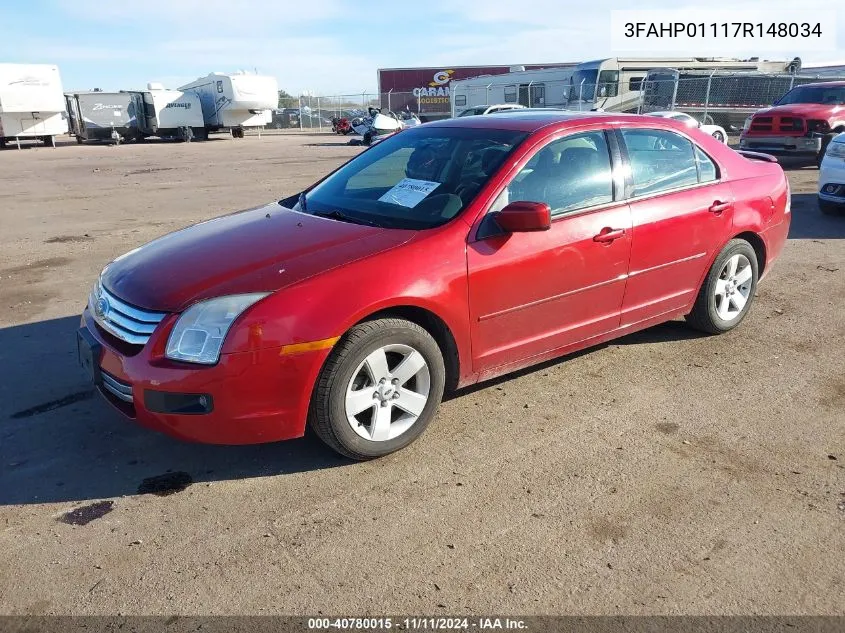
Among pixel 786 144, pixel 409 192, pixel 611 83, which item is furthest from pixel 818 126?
pixel 409 192

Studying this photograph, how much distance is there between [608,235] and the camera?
163 inches

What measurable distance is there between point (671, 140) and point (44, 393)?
434 centimetres

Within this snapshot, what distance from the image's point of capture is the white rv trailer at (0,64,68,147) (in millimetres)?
31359

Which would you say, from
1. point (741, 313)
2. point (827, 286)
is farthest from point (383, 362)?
point (827, 286)

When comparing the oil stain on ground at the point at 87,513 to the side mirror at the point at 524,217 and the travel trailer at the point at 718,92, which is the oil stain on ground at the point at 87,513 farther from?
the travel trailer at the point at 718,92

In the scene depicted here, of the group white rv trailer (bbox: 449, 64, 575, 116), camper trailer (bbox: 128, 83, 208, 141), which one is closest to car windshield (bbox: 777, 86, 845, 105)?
white rv trailer (bbox: 449, 64, 575, 116)

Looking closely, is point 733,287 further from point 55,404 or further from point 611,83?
point 611,83

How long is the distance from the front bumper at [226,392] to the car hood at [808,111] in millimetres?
15405

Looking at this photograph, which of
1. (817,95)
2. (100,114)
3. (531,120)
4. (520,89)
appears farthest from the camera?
(100,114)

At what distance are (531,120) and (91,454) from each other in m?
3.14

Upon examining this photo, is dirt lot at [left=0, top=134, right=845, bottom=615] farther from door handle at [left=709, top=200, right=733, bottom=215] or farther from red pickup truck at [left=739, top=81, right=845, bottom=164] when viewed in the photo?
red pickup truck at [left=739, top=81, right=845, bottom=164]

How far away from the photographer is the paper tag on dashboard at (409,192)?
394 cm

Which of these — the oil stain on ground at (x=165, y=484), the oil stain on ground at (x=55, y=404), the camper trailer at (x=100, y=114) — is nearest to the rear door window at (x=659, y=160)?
the oil stain on ground at (x=165, y=484)

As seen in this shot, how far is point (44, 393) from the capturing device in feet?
14.1
